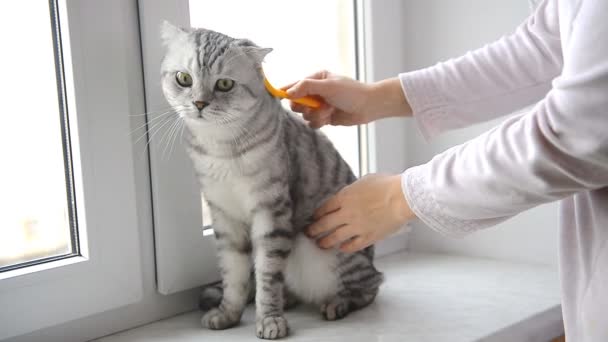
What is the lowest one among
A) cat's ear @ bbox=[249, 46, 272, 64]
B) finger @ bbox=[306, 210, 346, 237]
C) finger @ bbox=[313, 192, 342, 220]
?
finger @ bbox=[306, 210, 346, 237]

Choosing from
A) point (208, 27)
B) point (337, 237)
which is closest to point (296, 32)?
point (208, 27)

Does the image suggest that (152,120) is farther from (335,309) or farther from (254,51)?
(335,309)

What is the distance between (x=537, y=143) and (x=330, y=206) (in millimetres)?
480

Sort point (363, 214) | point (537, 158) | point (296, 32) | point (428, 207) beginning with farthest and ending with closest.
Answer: point (296, 32), point (363, 214), point (428, 207), point (537, 158)

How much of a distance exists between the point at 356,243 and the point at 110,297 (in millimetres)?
454

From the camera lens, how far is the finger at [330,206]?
1.08m

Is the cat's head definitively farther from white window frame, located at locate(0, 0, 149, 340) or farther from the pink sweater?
the pink sweater

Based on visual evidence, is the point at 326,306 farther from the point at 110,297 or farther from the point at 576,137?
the point at 576,137

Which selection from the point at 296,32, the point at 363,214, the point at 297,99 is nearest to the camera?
the point at 363,214

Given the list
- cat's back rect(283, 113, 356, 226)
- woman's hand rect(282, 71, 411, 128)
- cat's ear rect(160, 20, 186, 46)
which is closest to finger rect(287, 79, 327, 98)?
woman's hand rect(282, 71, 411, 128)

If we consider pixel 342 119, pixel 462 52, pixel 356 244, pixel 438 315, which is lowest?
pixel 438 315

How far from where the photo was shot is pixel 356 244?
1087 mm

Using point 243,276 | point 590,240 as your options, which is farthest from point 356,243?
point 590,240

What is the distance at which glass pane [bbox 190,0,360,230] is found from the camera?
1306mm
